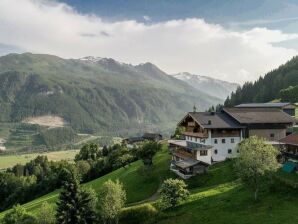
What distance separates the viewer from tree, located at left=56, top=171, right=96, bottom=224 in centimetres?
6291

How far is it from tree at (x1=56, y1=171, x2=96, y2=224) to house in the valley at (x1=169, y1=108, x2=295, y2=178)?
24532 mm

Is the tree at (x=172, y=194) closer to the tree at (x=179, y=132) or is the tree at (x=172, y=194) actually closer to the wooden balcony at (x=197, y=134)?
the wooden balcony at (x=197, y=134)

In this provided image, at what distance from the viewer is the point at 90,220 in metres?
64.0

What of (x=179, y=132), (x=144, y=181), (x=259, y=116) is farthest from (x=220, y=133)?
(x=179, y=132)

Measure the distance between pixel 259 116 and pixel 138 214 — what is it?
4619 cm

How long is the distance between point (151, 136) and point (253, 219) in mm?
139866

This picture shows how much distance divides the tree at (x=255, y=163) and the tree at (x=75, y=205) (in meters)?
26.9

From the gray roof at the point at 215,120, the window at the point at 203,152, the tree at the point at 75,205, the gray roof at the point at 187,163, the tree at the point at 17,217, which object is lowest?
the tree at the point at 17,217

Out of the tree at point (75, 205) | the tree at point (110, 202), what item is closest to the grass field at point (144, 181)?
the tree at point (75, 205)

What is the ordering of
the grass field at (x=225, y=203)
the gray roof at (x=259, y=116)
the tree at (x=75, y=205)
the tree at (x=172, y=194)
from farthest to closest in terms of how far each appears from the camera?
the gray roof at (x=259, y=116) < the tree at (x=75, y=205) < the tree at (x=172, y=194) < the grass field at (x=225, y=203)

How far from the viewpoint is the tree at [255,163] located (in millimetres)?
56906

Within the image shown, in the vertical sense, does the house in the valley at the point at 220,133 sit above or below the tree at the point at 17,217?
above

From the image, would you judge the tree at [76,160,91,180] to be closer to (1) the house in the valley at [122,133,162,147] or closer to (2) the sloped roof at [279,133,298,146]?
(1) the house in the valley at [122,133,162,147]

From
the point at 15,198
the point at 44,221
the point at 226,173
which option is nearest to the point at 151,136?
the point at 15,198
